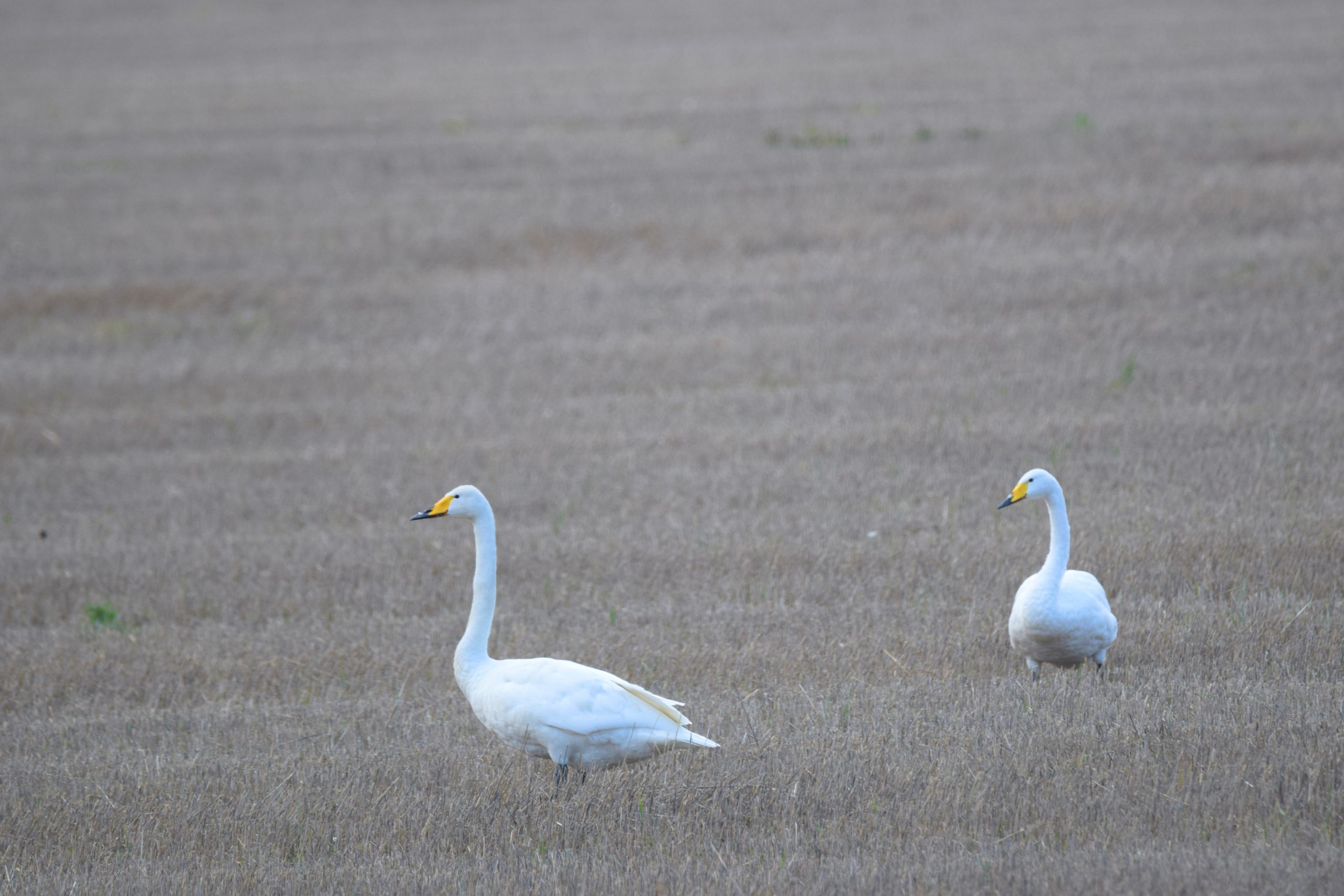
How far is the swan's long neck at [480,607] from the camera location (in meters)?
5.58

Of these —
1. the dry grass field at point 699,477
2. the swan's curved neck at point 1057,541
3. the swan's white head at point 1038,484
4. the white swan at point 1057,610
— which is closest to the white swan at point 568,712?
the dry grass field at point 699,477

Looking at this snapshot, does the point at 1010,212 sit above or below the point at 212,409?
above

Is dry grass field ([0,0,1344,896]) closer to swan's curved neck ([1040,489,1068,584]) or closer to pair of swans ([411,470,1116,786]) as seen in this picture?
pair of swans ([411,470,1116,786])

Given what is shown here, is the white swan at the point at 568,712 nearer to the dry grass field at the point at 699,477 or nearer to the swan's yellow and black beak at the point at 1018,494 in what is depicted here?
the dry grass field at the point at 699,477

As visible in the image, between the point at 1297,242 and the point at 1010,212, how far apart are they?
11.4 ft

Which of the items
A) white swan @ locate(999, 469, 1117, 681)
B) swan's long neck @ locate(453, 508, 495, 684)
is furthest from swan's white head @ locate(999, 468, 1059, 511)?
swan's long neck @ locate(453, 508, 495, 684)

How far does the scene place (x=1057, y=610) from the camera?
599 cm

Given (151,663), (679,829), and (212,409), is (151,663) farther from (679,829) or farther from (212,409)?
(212,409)

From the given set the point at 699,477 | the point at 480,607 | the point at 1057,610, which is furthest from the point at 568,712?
the point at 699,477

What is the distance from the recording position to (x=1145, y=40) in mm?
28547

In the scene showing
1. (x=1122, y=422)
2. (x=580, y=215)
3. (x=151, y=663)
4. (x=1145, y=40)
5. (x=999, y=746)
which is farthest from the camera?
(x=1145, y=40)

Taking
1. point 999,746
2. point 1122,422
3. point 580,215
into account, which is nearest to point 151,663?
point 999,746

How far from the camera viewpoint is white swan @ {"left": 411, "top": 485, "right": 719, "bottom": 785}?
5168 millimetres

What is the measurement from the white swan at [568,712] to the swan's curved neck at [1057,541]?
198cm
